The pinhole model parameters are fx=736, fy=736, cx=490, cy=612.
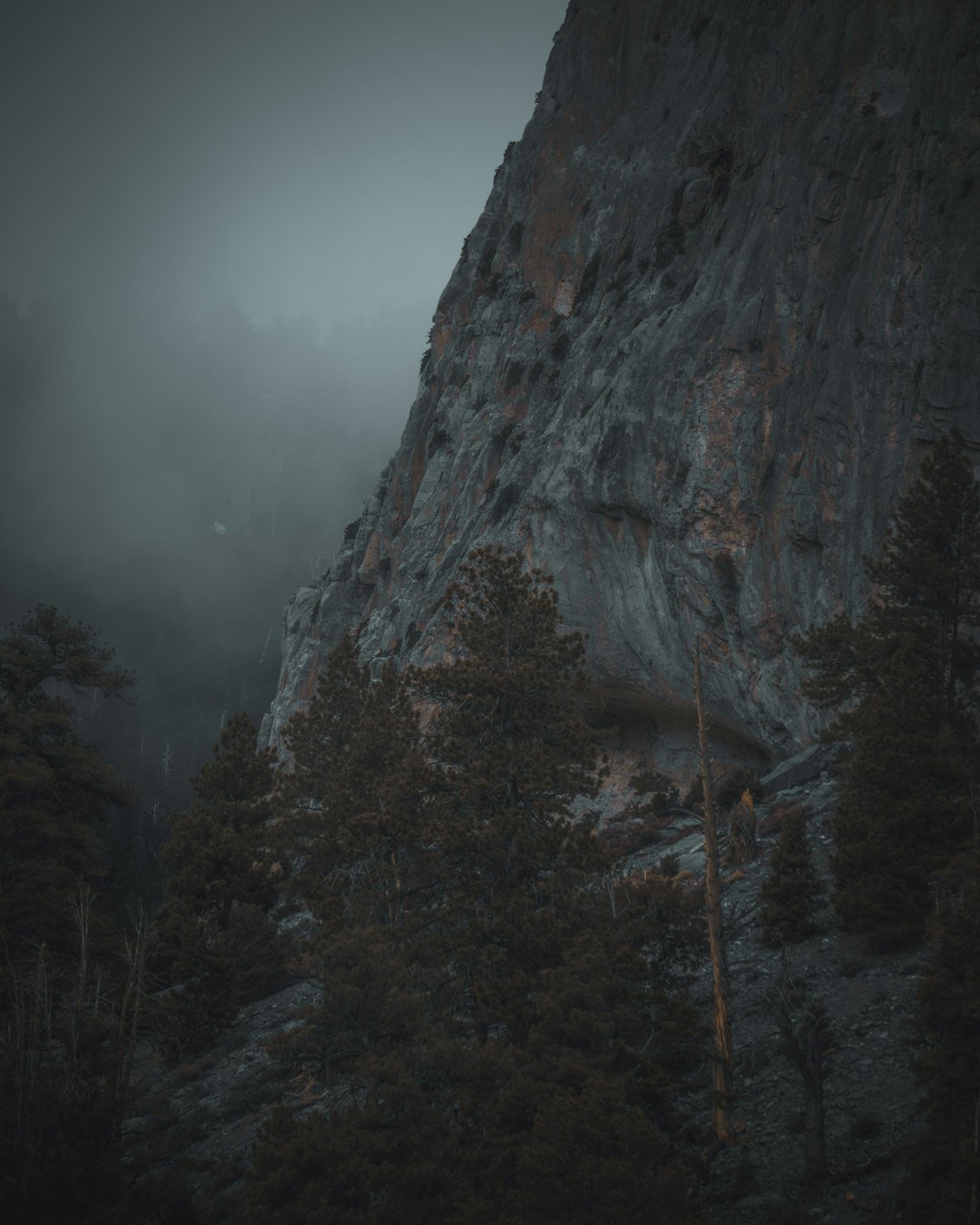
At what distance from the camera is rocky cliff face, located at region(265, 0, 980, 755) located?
854 inches

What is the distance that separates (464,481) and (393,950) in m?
33.1

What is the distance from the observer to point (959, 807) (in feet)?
41.1

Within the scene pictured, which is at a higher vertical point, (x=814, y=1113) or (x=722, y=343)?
(x=722, y=343)

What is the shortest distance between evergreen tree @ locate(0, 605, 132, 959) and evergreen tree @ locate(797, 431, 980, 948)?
1853cm

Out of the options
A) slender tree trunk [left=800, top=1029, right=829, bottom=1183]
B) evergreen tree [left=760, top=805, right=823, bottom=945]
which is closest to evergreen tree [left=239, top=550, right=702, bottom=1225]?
slender tree trunk [left=800, top=1029, right=829, bottom=1183]

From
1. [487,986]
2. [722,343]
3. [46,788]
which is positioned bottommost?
[487,986]

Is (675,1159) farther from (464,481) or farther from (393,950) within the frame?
(464,481)

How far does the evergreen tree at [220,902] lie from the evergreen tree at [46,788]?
247 cm

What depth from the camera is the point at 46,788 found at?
2105cm

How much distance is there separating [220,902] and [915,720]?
17.6m

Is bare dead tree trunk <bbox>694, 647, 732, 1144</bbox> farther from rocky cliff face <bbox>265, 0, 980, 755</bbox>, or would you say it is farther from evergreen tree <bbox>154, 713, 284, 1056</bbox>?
rocky cliff face <bbox>265, 0, 980, 755</bbox>

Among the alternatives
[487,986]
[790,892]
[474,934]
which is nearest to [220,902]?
[474,934]

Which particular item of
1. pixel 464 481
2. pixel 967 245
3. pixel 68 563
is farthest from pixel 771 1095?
pixel 68 563

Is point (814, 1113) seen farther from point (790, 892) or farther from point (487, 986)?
point (790, 892)
